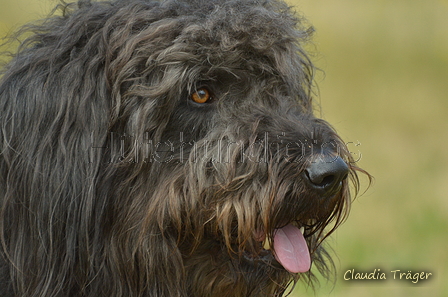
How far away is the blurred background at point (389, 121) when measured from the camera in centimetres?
682

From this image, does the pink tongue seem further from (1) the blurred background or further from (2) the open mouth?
(1) the blurred background

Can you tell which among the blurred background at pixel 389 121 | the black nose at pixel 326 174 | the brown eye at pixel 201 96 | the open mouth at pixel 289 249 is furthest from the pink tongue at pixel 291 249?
the blurred background at pixel 389 121

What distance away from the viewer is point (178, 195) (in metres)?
3.25

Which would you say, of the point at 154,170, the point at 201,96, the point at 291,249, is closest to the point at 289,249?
the point at 291,249

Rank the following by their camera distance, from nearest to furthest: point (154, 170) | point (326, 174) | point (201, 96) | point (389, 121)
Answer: point (326, 174) → point (154, 170) → point (201, 96) → point (389, 121)

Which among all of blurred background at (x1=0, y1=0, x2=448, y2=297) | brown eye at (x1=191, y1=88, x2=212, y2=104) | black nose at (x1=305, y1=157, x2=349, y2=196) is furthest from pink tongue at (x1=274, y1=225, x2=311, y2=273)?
blurred background at (x1=0, y1=0, x2=448, y2=297)

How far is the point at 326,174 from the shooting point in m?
3.13

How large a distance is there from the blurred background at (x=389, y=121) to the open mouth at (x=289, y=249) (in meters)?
2.07

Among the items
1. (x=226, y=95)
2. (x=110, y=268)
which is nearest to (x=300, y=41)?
(x=226, y=95)

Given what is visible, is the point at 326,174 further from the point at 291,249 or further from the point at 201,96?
the point at 201,96

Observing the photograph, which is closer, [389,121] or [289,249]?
[289,249]

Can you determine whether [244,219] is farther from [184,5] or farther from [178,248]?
[184,5]

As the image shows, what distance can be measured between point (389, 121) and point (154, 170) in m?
7.55

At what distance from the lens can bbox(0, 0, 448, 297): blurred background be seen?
682cm
